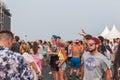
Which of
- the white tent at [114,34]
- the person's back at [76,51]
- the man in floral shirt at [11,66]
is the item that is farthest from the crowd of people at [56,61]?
the white tent at [114,34]

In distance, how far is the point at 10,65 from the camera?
5980 millimetres

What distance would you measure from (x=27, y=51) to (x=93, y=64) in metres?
1.98

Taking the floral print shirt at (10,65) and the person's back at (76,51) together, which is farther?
the person's back at (76,51)

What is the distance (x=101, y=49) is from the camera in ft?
54.9

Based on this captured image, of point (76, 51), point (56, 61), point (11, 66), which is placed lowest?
point (56, 61)

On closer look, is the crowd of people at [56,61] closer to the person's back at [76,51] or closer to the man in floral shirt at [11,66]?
the man in floral shirt at [11,66]

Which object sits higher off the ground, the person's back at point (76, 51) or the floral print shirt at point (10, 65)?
the floral print shirt at point (10, 65)

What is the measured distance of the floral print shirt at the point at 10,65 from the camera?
5.96 metres

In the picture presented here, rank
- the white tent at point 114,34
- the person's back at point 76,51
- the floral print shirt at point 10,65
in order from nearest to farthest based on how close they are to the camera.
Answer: the floral print shirt at point 10,65 → the person's back at point 76,51 → the white tent at point 114,34

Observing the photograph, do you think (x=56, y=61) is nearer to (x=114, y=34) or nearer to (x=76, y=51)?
(x=76, y=51)

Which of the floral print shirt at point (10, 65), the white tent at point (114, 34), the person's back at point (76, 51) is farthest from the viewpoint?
the white tent at point (114, 34)


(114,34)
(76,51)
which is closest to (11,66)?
(76,51)

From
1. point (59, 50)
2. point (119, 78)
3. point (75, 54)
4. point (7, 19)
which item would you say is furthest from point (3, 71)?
point (7, 19)

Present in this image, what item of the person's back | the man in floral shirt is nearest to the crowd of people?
the man in floral shirt
